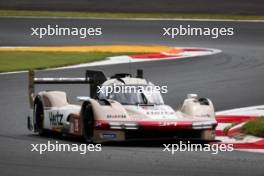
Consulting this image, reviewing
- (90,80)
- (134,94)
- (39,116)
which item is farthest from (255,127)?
(39,116)

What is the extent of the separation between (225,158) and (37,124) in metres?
4.44

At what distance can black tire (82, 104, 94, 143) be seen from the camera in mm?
14688

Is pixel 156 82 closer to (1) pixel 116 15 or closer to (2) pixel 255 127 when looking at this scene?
(2) pixel 255 127

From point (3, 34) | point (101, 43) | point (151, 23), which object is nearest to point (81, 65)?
point (101, 43)

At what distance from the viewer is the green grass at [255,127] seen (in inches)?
601

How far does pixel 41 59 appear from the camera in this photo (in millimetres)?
29484

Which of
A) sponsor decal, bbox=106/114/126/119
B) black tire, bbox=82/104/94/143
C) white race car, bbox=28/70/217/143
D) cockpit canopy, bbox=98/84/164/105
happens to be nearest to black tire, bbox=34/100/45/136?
white race car, bbox=28/70/217/143

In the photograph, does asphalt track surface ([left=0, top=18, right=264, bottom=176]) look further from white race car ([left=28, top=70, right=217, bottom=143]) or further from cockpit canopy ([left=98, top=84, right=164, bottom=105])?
cockpit canopy ([left=98, top=84, right=164, bottom=105])

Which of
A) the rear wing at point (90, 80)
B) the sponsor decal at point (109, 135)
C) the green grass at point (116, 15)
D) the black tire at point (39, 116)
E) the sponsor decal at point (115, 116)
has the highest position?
the green grass at point (116, 15)

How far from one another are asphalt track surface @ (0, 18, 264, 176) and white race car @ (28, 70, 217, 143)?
24 cm

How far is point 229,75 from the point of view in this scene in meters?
25.5

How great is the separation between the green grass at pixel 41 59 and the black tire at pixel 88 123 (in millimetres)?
11787

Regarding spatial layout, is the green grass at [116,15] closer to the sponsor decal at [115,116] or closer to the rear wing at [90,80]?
the rear wing at [90,80]

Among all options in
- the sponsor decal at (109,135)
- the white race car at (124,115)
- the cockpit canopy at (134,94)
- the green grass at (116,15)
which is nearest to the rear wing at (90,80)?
the white race car at (124,115)
